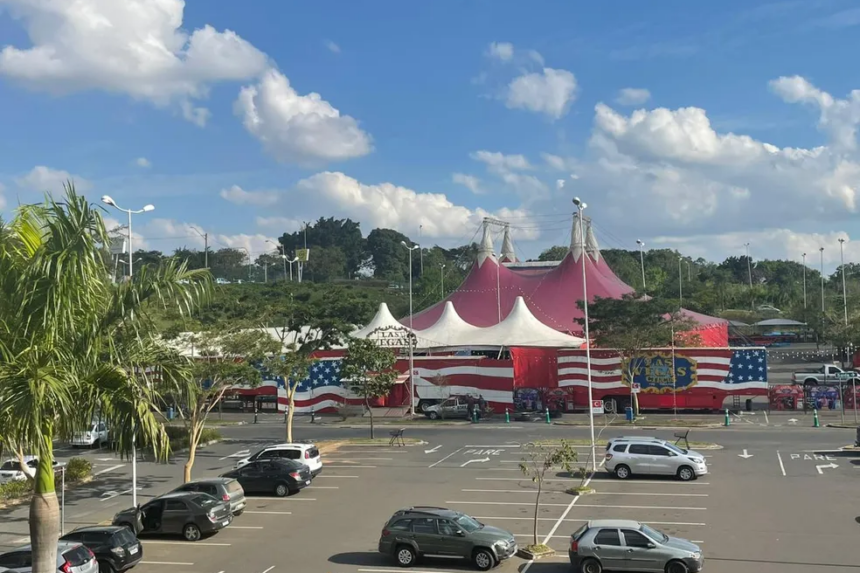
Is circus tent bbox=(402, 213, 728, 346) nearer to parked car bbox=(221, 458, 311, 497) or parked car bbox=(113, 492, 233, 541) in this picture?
parked car bbox=(221, 458, 311, 497)

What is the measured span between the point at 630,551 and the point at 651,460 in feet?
40.0

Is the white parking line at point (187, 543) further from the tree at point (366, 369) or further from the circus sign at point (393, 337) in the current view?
the circus sign at point (393, 337)

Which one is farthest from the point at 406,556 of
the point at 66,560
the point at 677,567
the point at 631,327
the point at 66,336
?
the point at 631,327

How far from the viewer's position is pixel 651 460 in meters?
29.0

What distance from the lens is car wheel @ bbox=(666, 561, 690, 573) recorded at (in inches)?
672

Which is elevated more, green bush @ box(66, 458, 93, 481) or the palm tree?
the palm tree

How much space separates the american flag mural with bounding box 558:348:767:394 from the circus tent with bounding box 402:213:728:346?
464 inches

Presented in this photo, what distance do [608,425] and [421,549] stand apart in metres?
28.4

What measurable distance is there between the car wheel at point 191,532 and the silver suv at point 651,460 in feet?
48.9

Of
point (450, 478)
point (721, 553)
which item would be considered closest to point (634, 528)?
point (721, 553)

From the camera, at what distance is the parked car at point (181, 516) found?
870 inches

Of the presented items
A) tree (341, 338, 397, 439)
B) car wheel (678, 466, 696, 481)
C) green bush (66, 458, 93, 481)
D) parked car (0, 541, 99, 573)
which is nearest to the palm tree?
parked car (0, 541, 99, 573)

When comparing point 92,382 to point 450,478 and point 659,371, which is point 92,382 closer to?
point 450,478

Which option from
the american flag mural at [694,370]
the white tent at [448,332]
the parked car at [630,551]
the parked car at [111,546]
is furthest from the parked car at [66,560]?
the white tent at [448,332]
